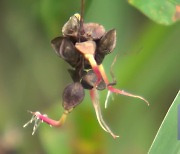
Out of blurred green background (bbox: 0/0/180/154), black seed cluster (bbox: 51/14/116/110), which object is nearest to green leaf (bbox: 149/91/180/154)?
black seed cluster (bbox: 51/14/116/110)

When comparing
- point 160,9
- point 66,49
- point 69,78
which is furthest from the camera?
point 69,78

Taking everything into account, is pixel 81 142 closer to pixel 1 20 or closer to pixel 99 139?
pixel 99 139

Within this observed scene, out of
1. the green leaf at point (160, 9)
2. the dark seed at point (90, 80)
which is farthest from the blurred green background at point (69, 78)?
the dark seed at point (90, 80)

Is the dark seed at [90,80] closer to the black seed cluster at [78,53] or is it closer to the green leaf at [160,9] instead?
the black seed cluster at [78,53]

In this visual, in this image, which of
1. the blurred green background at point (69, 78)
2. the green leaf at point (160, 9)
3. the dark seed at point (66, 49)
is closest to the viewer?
the dark seed at point (66, 49)

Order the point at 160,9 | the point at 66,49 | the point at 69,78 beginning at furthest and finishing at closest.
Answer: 1. the point at 69,78
2. the point at 160,9
3. the point at 66,49

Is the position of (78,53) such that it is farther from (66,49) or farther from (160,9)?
(160,9)

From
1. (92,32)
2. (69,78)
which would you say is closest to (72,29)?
(92,32)

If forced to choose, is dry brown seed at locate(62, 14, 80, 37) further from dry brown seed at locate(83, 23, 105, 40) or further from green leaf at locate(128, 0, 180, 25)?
green leaf at locate(128, 0, 180, 25)
